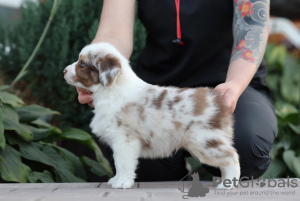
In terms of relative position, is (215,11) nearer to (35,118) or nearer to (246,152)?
(246,152)

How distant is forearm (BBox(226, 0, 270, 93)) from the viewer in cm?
293

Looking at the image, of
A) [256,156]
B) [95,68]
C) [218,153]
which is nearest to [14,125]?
[95,68]

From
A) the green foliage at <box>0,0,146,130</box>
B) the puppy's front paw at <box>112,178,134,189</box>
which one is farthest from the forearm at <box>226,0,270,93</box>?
the green foliage at <box>0,0,146,130</box>

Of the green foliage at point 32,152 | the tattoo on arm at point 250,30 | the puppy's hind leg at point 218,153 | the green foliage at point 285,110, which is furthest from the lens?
the green foliage at point 285,110

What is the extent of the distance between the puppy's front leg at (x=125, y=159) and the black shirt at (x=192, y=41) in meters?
1.09

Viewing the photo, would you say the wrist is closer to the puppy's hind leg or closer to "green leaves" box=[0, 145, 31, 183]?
the puppy's hind leg

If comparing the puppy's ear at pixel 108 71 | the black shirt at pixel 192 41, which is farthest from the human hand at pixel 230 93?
the black shirt at pixel 192 41

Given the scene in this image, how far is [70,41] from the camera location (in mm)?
4996

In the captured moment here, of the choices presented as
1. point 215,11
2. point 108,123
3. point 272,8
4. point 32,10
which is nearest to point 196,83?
point 215,11

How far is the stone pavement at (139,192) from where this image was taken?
2.35m

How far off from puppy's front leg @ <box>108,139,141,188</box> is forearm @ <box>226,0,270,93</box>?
0.74 m

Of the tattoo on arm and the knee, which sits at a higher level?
the tattoo on arm

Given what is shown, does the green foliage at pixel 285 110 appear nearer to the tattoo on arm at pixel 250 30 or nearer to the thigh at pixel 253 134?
the thigh at pixel 253 134

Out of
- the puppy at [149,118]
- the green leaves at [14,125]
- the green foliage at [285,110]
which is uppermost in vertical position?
the puppy at [149,118]
